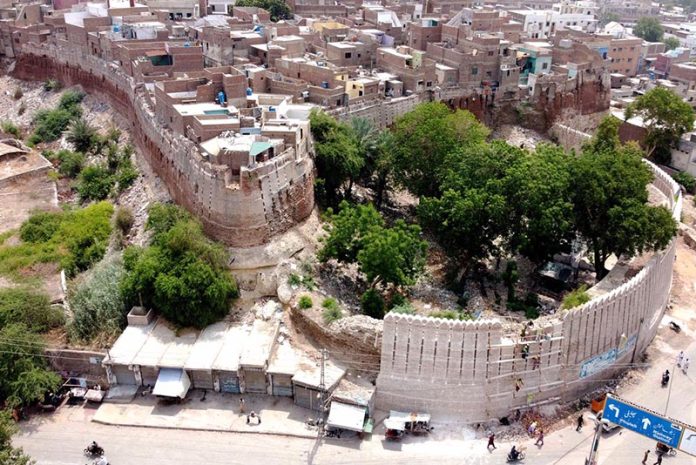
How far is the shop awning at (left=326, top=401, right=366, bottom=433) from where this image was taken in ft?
70.0

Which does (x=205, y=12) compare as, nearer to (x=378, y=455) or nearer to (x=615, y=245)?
(x=615, y=245)

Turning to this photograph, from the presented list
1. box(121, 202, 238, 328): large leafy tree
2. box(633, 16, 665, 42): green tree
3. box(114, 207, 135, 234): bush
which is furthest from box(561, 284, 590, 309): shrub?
box(633, 16, 665, 42): green tree

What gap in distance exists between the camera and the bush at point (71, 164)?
39.5m

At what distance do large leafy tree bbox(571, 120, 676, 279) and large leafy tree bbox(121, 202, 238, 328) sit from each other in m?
15.9

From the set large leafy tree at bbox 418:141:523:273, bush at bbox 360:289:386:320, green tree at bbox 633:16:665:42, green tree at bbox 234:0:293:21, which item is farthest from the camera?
green tree at bbox 633:16:665:42

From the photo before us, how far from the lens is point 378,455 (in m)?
21.0

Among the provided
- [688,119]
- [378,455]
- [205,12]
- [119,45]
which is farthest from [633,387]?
[205,12]

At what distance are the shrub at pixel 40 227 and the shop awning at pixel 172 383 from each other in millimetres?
12993

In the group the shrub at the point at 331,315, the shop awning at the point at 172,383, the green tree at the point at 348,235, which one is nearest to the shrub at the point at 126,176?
the green tree at the point at 348,235

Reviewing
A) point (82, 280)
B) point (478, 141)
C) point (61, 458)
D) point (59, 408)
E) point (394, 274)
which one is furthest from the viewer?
point (478, 141)

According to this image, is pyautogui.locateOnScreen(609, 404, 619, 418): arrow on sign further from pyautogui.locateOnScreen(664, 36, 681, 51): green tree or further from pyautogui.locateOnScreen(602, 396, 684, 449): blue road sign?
pyautogui.locateOnScreen(664, 36, 681, 51): green tree

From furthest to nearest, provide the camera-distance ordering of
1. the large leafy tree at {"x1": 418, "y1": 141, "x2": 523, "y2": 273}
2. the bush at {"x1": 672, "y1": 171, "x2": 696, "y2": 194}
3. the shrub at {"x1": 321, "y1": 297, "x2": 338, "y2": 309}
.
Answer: the bush at {"x1": 672, "y1": 171, "x2": 696, "y2": 194}, the large leafy tree at {"x1": 418, "y1": 141, "x2": 523, "y2": 273}, the shrub at {"x1": 321, "y1": 297, "x2": 338, "y2": 309}

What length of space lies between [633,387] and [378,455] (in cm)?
1044

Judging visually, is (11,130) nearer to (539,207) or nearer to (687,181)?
(539,207)
